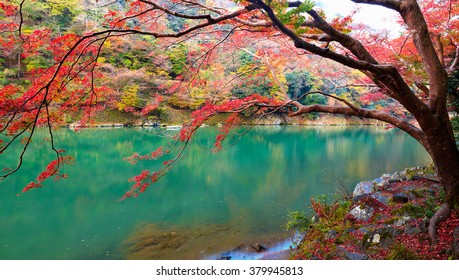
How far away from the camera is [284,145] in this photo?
18.2 m

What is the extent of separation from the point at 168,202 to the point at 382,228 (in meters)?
5.37

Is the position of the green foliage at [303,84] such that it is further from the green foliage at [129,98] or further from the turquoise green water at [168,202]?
the turquoise green water at [168,202]

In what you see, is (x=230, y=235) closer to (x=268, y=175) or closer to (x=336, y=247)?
(x=336, y=247)

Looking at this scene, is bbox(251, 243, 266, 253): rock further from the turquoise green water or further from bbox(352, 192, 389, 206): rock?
bbox(352, 192, 389, 206): rock

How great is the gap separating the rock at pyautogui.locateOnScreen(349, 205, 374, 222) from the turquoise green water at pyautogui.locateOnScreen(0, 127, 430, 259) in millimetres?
1617

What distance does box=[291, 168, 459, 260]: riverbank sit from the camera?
3.12 m

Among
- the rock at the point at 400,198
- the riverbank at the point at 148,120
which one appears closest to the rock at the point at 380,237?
the rock at the point at 400,198

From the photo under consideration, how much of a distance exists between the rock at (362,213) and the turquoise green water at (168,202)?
1617 mm

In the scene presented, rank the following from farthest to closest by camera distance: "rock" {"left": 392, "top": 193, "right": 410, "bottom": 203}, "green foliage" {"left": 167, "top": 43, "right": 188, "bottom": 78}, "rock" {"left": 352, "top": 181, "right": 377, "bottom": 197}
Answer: "green foliage" {"left": 167, "top": 43, "right": 188, "bottom": 78} < "rock" {"left": 352, "top": 181, "right": 377, "bottom": 197} < "rock" {"left": 392, "top": 193, "right": 410, "bottom": 203}

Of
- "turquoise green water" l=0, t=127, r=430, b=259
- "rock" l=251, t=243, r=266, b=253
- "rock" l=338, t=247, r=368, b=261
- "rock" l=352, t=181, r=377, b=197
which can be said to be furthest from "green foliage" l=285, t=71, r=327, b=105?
"rock" l=338, t=247, r=368, b=261

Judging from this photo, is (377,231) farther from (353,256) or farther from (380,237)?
(353,256)

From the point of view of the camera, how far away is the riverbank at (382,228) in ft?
10.2

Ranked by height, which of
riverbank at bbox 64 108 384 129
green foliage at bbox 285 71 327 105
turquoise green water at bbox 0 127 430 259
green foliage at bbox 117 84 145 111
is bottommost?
turquoise green water at bbox 0 127 430 259

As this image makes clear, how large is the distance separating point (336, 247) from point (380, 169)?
9.17 m
